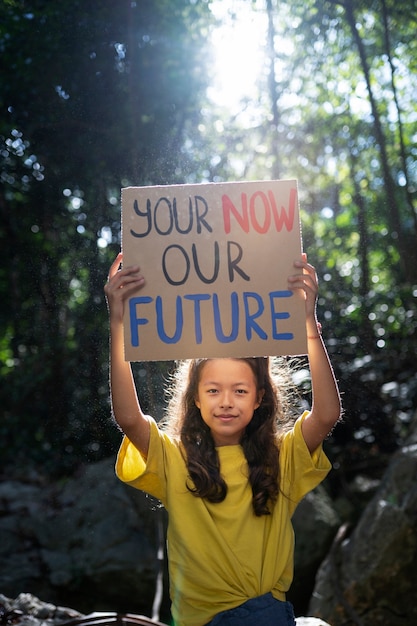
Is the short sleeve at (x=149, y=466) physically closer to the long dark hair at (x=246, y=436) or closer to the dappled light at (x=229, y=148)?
the long dark hair at (x=246, y=436)

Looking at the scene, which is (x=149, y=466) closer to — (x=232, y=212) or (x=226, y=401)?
(x=226, y=401)

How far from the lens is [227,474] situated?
1.38m

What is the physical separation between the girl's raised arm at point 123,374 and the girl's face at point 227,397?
132mm

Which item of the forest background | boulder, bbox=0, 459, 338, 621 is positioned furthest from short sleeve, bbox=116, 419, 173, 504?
boulder, bbox=0, 459, 338, 621

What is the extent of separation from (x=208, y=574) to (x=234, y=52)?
2513 mm

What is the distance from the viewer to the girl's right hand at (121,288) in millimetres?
1352

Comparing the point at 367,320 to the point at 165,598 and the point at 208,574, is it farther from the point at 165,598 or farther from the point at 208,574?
the point at 208,574

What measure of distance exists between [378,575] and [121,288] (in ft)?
5.01

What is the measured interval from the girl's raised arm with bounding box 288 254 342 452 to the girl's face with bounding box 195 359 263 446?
130 millimetres

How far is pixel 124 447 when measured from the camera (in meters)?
1.42

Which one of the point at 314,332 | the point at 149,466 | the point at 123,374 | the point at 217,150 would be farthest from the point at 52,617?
Answer: the point at 217,150

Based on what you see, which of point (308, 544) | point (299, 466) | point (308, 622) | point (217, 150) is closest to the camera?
point (299, 466)

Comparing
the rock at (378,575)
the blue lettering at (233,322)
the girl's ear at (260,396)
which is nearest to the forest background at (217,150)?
the rock at (378,575)

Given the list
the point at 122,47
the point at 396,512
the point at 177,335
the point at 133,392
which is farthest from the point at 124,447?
the point at 122,47
